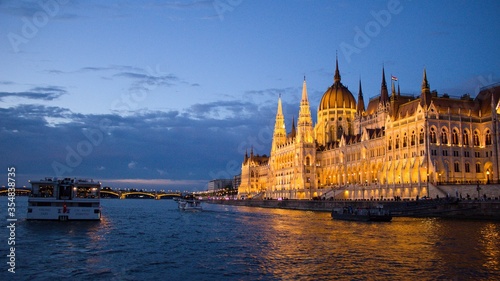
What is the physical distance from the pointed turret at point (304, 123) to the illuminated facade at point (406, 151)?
749 millimetres

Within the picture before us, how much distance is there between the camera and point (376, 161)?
415 ft

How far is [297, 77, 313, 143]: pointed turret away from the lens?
16561 centimetres

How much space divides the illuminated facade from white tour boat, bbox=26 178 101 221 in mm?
63176

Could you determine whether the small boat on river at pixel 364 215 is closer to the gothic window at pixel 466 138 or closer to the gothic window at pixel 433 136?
the gothic window at pixel 433 136

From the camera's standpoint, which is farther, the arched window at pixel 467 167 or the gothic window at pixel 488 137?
the gothic window at pixel 488 137

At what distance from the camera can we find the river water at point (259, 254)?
32.3m

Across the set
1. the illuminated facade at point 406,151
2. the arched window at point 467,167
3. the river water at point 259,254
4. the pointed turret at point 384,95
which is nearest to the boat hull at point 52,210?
the river water at point 259,254

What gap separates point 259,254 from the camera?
41.6 m

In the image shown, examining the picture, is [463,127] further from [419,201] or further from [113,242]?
[113,242]

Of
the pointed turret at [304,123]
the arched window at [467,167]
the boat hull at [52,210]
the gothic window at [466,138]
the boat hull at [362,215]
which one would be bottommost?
the boat hull at [362,215]

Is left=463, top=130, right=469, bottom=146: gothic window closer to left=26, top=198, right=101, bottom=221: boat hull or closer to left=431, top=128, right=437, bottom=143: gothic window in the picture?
left=431, top=128, right=437, bottom=143: gothic window

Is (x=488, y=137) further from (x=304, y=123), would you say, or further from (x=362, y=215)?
(x=304, y=123)

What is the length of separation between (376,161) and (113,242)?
89048mm

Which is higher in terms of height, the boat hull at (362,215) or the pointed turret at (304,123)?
the pointed turret at (304,123)
